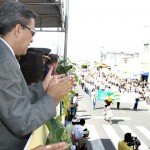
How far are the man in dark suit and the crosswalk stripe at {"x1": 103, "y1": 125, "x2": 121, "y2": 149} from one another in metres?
10.4

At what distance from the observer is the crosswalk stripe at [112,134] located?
12.3m

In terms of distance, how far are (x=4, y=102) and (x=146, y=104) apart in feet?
78.4

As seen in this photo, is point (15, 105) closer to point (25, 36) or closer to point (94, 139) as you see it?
point (25, 36)

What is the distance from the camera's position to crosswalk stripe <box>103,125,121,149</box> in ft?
40.3

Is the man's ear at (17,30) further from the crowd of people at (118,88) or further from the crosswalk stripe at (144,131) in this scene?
the crowd of people at (118,88)

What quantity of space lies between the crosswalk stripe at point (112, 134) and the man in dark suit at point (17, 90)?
10.4 m

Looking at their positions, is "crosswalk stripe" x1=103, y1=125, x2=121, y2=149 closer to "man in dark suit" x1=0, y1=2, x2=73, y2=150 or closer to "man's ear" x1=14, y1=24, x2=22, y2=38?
"man in dark suit" x1=0, y1=2, x2=73, y2=150

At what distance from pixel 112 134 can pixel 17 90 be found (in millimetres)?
12548

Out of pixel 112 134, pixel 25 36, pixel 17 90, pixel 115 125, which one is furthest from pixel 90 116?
pixel 17 90

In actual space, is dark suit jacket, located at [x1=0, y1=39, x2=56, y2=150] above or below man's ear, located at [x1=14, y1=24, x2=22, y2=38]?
below

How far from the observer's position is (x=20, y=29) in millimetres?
1597

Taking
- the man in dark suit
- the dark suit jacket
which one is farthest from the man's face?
the dark suit jacket

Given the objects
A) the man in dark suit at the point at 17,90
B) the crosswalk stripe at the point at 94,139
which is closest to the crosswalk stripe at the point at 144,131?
the crosswalk stripe at the point at 94,139

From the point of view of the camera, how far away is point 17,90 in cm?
138
